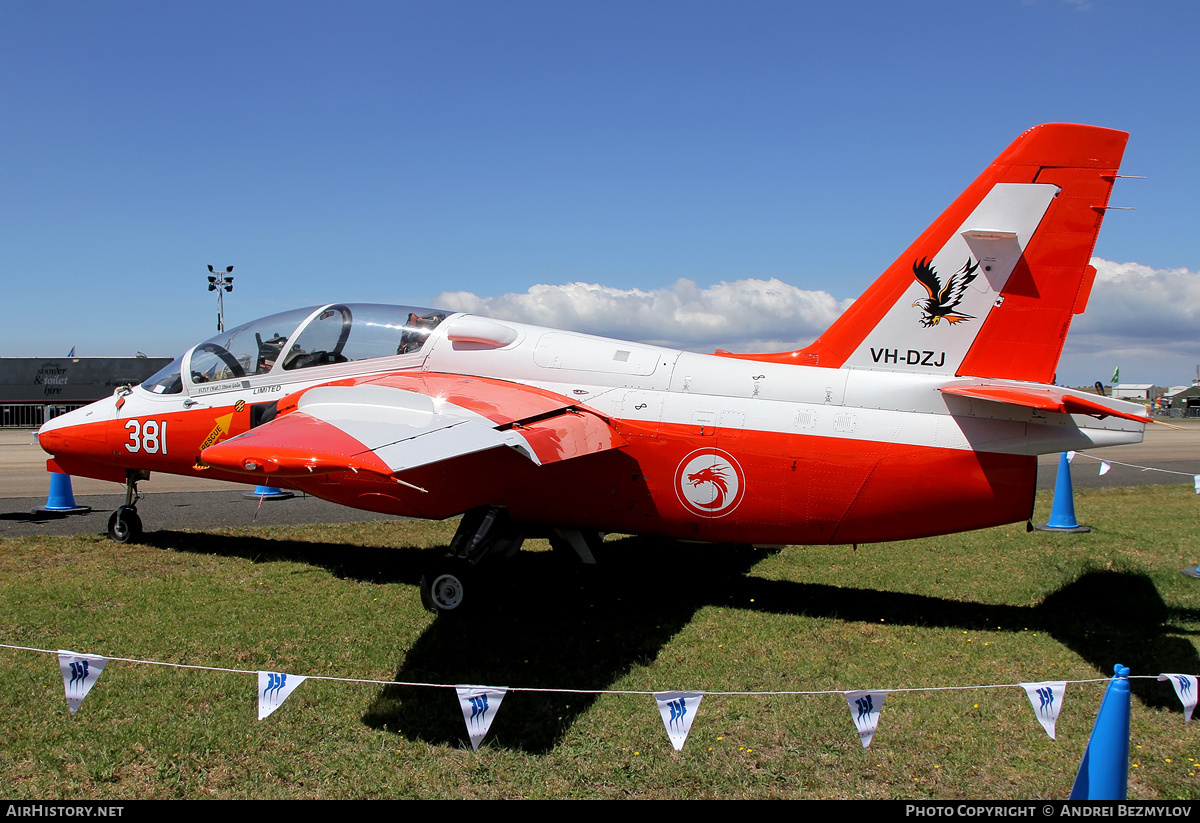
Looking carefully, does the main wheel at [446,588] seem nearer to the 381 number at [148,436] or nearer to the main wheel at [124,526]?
the 381 number at [148,436]

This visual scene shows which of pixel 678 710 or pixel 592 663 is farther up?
pixel 678 710

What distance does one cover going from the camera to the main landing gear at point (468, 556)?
22.6ft

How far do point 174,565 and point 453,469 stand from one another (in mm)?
4115

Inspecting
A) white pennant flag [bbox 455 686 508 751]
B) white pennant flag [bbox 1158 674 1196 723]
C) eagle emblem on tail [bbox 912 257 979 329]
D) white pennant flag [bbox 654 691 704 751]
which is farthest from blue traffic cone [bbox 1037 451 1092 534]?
white pennant flag [bbox 455 686 508 751]

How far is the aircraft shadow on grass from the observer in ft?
17.4

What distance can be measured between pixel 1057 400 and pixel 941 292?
154cm

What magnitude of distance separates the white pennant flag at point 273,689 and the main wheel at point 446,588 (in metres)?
2.48

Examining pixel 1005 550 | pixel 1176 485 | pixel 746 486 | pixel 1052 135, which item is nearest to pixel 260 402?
pixel 746 486

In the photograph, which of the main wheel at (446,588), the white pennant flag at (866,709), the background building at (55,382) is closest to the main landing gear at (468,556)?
the main wheel at (446,588)

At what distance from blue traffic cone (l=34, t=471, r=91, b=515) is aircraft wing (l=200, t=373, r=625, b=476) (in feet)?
24.3

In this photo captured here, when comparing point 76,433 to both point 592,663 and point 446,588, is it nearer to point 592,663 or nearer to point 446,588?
point 446,588

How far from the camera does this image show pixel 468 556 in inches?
277

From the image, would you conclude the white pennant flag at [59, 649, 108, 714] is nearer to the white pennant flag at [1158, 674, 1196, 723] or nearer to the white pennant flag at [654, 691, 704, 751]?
the white pennant flag at [654, 691, 704, 751]

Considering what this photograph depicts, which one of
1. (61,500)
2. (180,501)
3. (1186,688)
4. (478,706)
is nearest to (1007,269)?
(1186,688)
